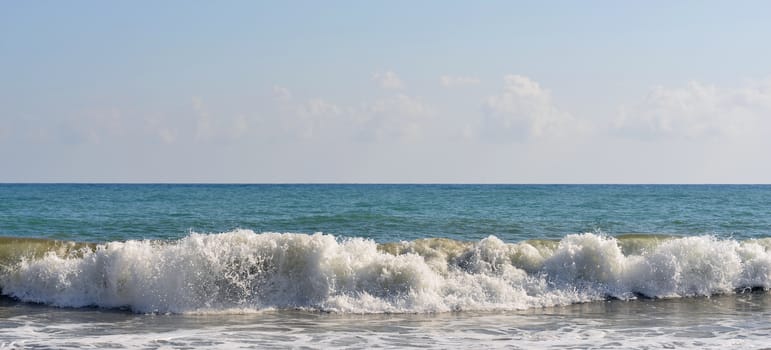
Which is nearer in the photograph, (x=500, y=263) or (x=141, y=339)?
(x=141, y=339)

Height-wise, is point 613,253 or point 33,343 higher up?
point 613,253

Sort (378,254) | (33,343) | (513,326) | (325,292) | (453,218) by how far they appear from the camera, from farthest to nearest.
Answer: (453,218) < (378,254) < (325,292) < (513,326) < (33,343)

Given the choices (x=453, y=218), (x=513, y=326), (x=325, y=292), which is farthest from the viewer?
(x=453, y=218)

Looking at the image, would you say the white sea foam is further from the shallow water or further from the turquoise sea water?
the turquoise sea water

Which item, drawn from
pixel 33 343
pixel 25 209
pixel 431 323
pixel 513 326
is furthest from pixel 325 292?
pixel 25 209

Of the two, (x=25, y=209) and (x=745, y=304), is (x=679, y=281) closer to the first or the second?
(x=745, y=304)

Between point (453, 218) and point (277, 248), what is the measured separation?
16787 mm

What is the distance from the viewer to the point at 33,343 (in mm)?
10461

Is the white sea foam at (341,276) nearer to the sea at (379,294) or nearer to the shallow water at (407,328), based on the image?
the sea at (379,294)

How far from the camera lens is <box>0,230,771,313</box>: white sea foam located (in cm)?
1391

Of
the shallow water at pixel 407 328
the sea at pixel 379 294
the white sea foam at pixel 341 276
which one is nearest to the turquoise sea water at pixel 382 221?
the white sea foam at pixel 341 276

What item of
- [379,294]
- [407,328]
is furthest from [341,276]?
[407,328]

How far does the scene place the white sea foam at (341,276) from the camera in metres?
13.9

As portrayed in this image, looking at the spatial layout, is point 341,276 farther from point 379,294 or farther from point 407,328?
point 407,328
